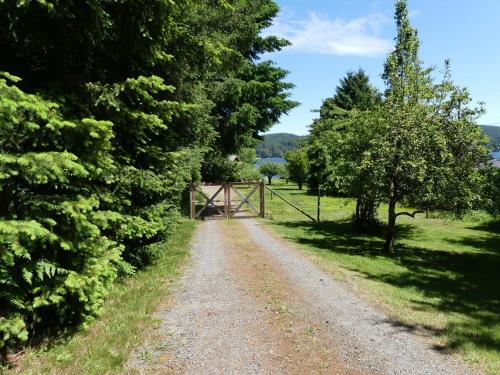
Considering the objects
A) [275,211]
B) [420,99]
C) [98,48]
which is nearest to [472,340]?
[98,48]

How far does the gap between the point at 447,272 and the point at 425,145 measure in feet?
14.6

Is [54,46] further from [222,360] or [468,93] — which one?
[468,93]

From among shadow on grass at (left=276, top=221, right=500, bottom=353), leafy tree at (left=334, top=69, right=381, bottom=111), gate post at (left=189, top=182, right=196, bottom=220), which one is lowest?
shadow on grass at (left=276, top=221, right=500, bottom=353)

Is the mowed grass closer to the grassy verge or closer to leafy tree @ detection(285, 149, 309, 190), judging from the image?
the grassy verge

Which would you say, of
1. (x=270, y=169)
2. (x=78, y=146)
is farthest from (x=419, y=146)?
(x=270, y=169)

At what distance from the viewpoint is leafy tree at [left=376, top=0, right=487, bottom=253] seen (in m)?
14.0

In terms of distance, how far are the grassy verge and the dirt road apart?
294mm

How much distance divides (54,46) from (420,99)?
12397 millimetres

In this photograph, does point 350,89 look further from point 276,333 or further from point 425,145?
point 276,333

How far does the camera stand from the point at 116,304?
7.79m

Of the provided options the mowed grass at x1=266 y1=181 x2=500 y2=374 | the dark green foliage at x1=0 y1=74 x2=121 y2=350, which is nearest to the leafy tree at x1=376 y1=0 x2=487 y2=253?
the mowed grass at x1=266 y1=181 x2=500 y2=374

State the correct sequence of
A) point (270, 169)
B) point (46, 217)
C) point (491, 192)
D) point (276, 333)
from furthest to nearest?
point (270, 169) → point (491, 192) → point (276, 333) → point (46, 217)

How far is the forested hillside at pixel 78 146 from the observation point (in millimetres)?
4961

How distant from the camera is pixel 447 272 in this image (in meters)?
13.9
